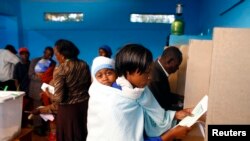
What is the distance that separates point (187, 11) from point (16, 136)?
12.8 ft

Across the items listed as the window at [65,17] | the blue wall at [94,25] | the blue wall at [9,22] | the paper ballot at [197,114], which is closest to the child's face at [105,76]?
the paper ballot at [197,114]

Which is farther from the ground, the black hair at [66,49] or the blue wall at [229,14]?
the blue wall at [229,14]

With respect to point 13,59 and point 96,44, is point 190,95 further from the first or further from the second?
point 96,44

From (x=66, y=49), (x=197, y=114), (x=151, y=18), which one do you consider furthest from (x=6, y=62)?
(x=197, y=114)

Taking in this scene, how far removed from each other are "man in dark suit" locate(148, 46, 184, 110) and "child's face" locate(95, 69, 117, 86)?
23 centimetres

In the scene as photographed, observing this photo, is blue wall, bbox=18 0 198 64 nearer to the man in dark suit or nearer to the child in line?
the man in dark suit

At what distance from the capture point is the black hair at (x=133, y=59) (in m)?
1.03

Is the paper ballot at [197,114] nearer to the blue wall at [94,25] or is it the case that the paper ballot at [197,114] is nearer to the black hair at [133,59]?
the black hair at [133,59]

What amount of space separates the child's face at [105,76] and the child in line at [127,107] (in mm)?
409

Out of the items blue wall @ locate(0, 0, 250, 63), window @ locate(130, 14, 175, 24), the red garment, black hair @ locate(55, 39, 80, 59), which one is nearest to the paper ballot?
A: black hair @ locate(55, 39, 80, 59)

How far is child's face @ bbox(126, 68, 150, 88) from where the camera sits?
104 centimetres

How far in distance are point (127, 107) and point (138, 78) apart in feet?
0.40

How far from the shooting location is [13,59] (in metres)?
3.79

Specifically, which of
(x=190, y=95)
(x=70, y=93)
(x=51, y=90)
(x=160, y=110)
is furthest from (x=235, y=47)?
(x=51, y=90)
